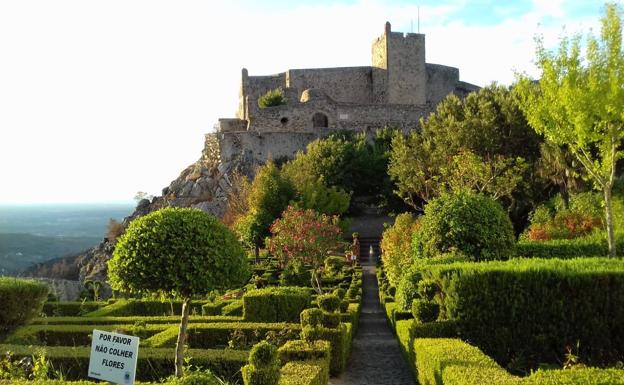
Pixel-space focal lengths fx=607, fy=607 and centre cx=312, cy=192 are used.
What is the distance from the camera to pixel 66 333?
13.0 m

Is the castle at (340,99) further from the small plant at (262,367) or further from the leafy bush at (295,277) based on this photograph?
the small plant at (262,367)

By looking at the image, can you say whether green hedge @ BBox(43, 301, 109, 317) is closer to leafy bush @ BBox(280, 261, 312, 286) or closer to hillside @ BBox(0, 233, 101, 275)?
leafy bush @ BBox(280, 261, 312, 286)

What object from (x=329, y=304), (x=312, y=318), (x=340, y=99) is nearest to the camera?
(x=312, y=318)

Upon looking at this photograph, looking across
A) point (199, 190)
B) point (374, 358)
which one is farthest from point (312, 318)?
point (199, 190)

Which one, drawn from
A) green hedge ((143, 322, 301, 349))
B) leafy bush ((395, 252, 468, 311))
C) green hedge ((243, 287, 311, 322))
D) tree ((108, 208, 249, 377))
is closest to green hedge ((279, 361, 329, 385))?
tree ((108, 208, 249, 377))

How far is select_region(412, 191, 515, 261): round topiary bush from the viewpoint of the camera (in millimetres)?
13516

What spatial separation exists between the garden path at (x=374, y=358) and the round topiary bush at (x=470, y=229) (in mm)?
2491

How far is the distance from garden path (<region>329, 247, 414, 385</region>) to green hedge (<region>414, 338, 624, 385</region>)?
142cm

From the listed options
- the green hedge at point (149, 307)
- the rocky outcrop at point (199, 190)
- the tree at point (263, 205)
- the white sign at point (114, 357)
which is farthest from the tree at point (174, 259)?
the rocky outcrop at point (199, 190)

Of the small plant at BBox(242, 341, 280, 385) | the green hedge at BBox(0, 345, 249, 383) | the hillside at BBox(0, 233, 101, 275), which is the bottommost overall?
the hillside at BBox(0, 233, 101, 275)

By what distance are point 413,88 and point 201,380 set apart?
48.8 meters

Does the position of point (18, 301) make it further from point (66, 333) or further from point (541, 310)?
point (541, 310)

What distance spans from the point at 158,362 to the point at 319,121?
137ft

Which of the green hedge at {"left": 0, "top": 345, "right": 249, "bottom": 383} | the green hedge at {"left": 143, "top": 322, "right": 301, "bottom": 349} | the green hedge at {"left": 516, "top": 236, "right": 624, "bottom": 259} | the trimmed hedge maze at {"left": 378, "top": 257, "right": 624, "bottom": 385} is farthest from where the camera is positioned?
the green hedge at {"left": 516, "top": 236, "right": 624, "bottom": 259}
